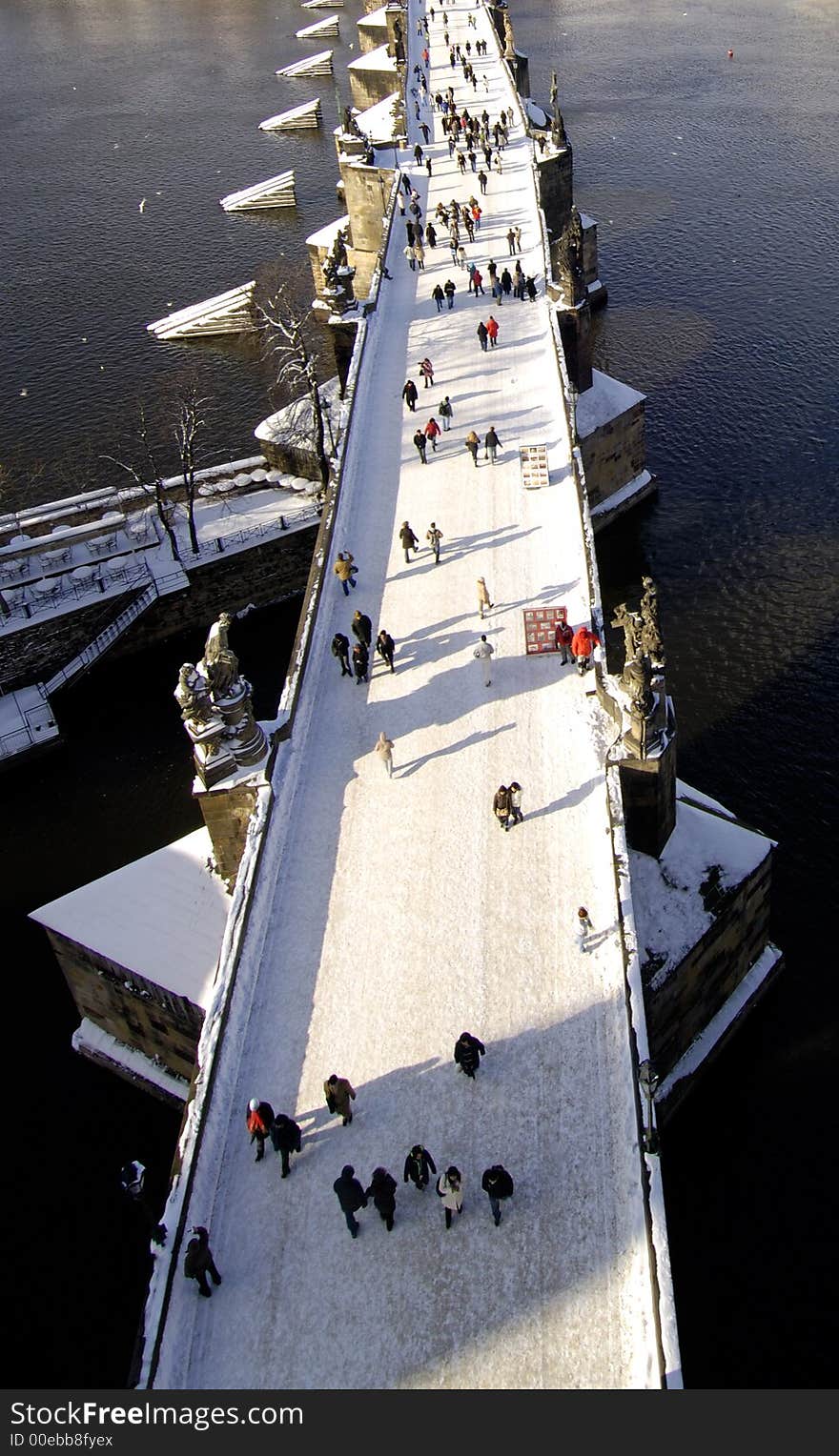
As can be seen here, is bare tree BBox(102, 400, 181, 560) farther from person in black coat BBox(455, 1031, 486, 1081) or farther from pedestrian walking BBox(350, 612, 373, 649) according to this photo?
person in black coat BBox(455, 1031, 486, 1081)

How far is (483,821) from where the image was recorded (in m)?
31.2

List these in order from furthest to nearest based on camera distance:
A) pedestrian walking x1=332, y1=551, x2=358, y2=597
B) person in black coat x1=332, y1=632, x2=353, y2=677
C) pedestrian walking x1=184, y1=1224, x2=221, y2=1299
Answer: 1. pedestrian walking x1=332, y1=551, x2=358, y2=597
2. person in black coat x1=332, y1=632, x2=353, y2=677
3. pedestrian walking x1=184, y1=1224, x2=221, y2=1299

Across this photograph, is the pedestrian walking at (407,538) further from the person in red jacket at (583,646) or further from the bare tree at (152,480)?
the bare tree at (152,480)

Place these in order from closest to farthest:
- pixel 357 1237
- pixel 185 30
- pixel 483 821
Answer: pixel 357 1237, pixel 483 821, pixel 185 30

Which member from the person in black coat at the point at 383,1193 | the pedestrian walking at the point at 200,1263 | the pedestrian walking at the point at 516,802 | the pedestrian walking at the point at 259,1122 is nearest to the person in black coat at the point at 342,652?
the pedestrian walking at the point at 516,802

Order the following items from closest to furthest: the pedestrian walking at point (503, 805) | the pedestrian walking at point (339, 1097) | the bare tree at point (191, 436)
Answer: the pedestrian walking at point (339, 1097), the pedestrian walking at point (503, 805), the bare tree at point (191, 436)

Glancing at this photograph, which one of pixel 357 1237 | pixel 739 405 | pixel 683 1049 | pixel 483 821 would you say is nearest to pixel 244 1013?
pixel 357 1237

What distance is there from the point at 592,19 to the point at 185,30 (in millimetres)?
56631

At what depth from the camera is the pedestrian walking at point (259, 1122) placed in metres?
24.0

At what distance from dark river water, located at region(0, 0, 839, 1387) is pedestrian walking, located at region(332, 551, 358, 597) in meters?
14.5

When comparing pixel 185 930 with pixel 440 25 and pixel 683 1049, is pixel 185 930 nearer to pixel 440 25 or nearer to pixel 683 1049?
pixel 683 1049

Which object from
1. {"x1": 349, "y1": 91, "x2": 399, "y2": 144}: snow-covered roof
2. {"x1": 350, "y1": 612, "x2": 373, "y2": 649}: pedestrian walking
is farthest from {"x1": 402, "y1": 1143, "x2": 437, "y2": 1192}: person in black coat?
{"x1": 349, "y1": 91, "x2": 399, "y2": 144}: snow-covered roof

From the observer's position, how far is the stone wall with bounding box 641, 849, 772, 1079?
33.4 metres

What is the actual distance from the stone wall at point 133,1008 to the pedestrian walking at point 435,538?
1716cm
